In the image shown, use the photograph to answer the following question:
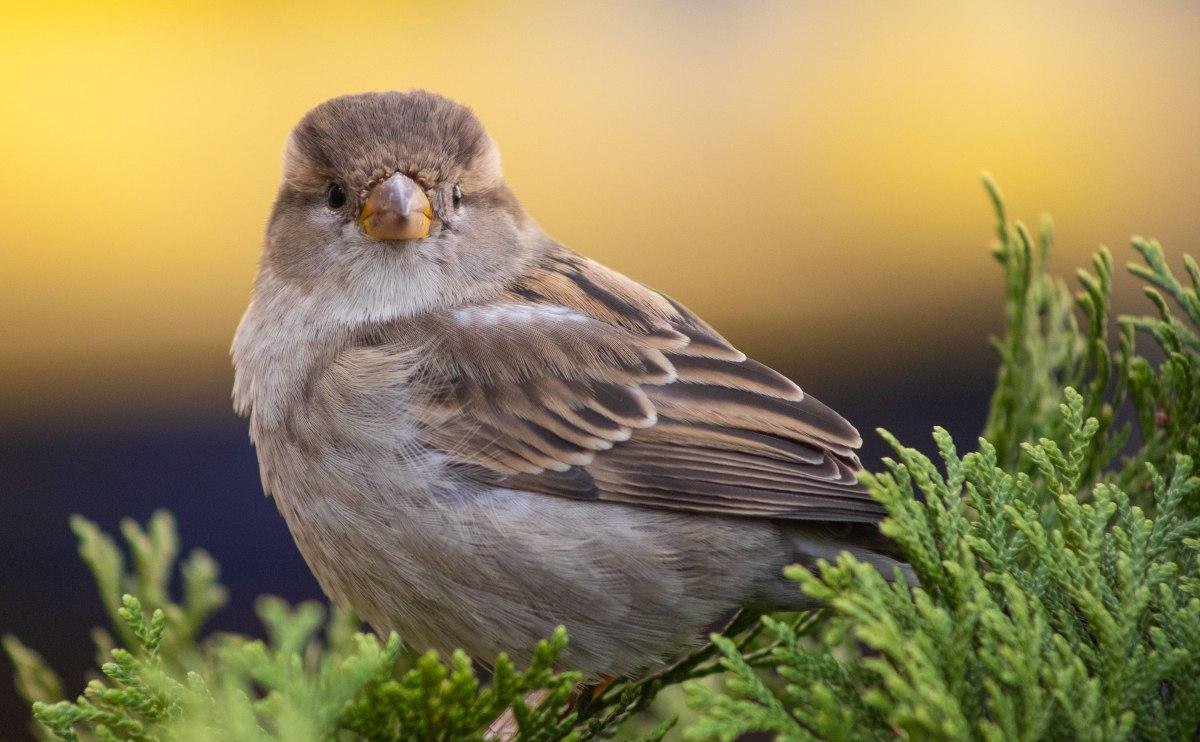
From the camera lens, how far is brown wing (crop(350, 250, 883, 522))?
6.08 feet

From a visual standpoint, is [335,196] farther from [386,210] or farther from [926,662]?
[926,662]

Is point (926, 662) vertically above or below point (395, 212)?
below

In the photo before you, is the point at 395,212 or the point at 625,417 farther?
the point at 395,212

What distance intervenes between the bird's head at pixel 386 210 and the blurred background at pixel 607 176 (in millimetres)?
2241

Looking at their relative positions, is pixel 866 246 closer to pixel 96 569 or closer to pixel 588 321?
pixel 588 321

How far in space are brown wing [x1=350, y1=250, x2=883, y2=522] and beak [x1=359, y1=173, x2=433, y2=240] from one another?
173 mm

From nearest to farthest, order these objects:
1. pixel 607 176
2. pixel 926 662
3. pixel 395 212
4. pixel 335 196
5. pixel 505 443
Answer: pixel 926 662, pixel 505 443, pixel 395 212, pixel 335 196, pixel 607 176

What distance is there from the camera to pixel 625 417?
1943 mm

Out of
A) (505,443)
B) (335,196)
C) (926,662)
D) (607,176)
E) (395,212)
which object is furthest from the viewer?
(607,176)

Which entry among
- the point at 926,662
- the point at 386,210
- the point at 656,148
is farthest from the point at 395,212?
the point at 656,148

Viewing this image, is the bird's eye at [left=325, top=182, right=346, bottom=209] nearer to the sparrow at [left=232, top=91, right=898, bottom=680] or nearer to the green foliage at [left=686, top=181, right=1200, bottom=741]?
the sparrow at [left=232, top=91, right=898, bottom=680]

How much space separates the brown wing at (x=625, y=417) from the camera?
1.85m

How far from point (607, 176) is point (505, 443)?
3.23m

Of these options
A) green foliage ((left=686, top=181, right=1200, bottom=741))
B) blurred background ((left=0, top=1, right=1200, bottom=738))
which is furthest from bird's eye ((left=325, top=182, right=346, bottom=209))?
blurred background ((left=0, top=1, right=1200, bottom=738))
